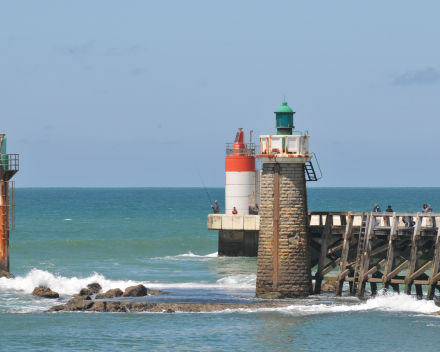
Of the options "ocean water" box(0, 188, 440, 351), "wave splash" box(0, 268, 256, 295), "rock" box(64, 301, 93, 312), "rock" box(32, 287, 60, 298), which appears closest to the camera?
"ocean water" box(0, 188, 440, 351)

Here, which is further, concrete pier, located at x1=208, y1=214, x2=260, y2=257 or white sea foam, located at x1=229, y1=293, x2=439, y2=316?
concrete pier, located at x1=208, y1=214, x2=260, y2=257

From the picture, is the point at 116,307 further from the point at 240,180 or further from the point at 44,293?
the point at 240,180

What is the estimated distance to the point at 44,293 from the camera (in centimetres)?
2808

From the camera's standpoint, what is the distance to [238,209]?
39.0 m

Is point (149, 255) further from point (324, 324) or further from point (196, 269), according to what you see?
point (324, 324)

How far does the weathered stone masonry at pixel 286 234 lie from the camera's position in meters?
24.8

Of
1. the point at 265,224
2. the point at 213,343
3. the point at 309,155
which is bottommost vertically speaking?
the point at 213,343

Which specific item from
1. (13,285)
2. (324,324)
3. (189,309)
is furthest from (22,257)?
(324,324)

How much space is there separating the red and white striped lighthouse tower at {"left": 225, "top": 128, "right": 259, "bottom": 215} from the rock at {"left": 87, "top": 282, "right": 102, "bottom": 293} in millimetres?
11294

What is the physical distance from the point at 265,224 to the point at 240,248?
1435 cm

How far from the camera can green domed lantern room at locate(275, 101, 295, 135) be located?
25.8 m

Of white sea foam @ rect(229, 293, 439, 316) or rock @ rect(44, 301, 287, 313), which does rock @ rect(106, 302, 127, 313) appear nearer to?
rock @ rect(44, 301, 287, 313)

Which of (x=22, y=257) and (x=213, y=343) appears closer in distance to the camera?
(x=213, y=343)

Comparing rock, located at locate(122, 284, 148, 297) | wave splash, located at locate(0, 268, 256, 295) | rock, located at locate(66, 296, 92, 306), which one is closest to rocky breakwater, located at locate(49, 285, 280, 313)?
rock, located at locate(66, 296, 92, 306)
